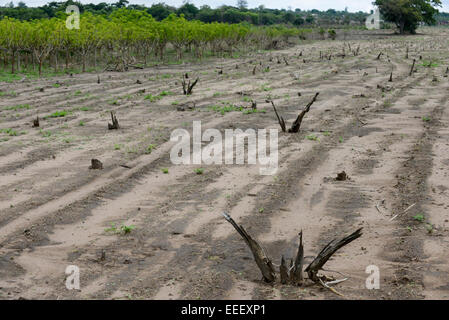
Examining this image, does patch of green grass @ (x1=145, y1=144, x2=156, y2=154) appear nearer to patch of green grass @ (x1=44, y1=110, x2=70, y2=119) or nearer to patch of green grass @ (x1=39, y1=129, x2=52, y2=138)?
patch of green grass @ (x1=39, y1=129, x2=52, y2=138)

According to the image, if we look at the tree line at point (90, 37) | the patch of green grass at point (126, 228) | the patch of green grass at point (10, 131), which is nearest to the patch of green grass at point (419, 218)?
the patch of green grass at point (126, 228)

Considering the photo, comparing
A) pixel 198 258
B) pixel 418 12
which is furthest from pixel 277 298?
pixel 418 12

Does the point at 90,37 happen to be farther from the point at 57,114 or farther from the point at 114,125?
the point at 114,125

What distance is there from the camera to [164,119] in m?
15.9

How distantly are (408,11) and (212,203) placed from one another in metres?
65.5

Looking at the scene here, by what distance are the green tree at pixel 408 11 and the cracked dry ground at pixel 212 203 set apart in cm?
5559

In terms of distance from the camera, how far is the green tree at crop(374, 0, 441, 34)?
68500 millimetres

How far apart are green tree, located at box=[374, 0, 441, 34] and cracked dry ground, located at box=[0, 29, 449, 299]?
182ft


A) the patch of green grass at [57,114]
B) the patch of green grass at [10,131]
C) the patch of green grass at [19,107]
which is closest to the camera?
the patch of green grass at [10,131]

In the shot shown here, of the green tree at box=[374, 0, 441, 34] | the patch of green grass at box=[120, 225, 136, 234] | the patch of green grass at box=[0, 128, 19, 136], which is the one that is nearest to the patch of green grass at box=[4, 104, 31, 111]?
the patch of green grass at box=[0, 128, 19, 136]

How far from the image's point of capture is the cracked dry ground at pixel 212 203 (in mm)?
6289

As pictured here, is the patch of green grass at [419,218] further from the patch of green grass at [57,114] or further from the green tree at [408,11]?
the green tree at [408,11]

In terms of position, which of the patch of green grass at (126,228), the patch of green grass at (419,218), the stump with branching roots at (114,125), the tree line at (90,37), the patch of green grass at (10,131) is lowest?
the patch of green grass at (126,228)

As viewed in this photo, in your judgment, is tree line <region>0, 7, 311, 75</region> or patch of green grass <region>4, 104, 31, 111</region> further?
tree line <region>0, 7, 311, 75</region>
